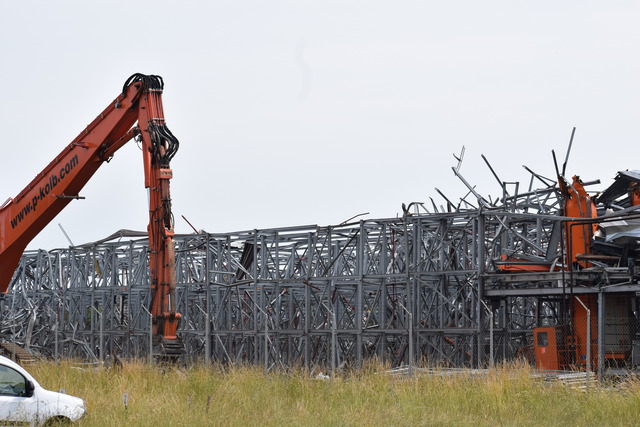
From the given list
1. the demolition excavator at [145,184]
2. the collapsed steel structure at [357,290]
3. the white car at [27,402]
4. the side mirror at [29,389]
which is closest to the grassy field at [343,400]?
the white car at [27,402]

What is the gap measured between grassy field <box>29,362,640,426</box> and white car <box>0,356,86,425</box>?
0.51m

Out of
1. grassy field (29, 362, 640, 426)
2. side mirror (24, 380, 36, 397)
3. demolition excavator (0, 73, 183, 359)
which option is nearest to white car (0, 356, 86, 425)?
side mirror (24, 380, 36, 397)

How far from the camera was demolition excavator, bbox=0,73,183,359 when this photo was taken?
2220 centimetres

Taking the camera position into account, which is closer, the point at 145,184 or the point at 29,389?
the point at 29,389

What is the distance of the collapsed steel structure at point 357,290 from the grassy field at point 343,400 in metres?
3.62

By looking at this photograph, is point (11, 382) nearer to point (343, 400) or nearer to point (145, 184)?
point (343, 400)

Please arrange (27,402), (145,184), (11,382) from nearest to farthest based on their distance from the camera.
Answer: (27,402) < (11,382) < (145,184)

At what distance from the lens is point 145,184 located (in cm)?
2283

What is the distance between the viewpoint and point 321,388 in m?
20.0

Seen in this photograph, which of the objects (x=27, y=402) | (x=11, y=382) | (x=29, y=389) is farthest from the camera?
(x=11, y=382)

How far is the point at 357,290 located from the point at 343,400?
10.4 meters

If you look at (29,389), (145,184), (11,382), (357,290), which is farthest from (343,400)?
(357,290)

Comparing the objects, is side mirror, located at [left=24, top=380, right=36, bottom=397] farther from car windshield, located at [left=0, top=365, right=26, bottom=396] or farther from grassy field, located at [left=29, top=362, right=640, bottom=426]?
grassy field, located at [left=29, top=362, right=640, bottom=426]

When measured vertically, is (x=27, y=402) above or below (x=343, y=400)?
above
